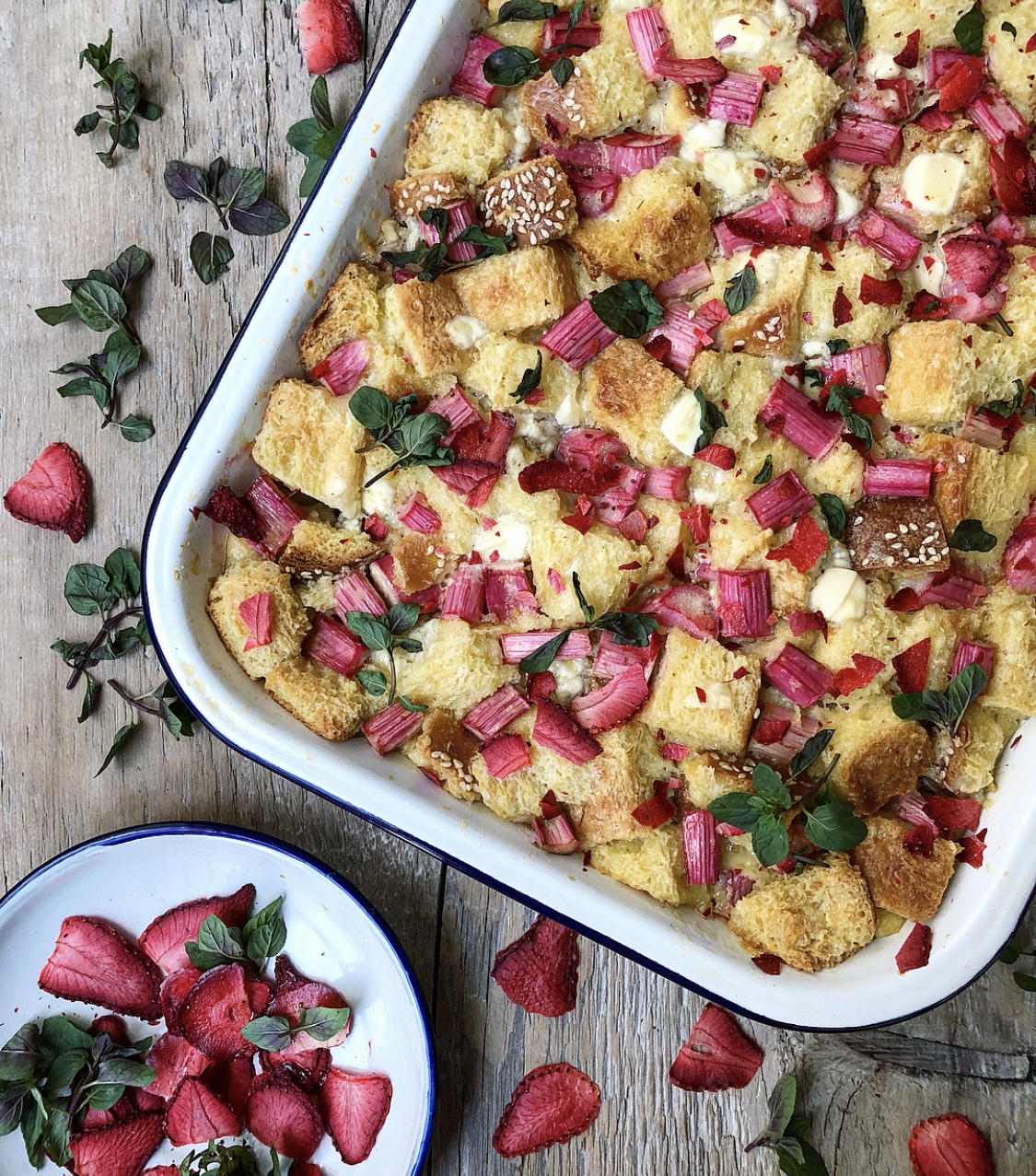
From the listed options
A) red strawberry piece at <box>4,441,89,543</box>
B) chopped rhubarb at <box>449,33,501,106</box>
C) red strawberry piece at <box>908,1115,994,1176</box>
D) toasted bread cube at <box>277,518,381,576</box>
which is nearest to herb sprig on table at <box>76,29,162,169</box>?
red strawberry piece at <box>4,441,89,543</box>

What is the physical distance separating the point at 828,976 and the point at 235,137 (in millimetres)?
2035

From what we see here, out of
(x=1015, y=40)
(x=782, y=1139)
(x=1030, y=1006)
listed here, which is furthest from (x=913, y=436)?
(x=782, y=1139)

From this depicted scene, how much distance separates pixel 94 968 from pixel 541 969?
3.03 feet

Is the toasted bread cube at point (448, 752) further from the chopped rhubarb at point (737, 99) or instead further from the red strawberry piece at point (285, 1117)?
the chopped rhubarb at point (737, 99)

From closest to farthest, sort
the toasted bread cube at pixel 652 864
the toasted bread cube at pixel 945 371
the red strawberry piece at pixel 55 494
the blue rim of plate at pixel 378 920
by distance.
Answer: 1. the toasted bread cube at pixel 945 371
2. the toasted bread cube at pixel 652 864
3. the blue rim of plate at pixel 378 920
4. the red strawberry piece at pixel 55 494

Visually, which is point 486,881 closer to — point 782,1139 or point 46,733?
point 782,1139

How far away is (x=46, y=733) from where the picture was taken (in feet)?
7.11

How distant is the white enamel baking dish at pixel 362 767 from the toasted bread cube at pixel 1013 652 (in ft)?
0.36

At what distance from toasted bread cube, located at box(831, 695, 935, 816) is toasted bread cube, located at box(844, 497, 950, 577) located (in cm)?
25

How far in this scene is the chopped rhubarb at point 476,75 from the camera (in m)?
1.75

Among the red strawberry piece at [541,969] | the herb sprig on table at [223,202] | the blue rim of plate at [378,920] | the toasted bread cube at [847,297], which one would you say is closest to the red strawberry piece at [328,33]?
the herb sprig on table at [223,202]

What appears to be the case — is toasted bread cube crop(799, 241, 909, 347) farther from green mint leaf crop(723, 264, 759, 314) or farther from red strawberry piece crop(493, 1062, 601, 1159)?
red strawberry piece crop(493, 1062, 601, 1159)

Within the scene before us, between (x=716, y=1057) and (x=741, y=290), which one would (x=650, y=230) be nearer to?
(x=741, y=290)

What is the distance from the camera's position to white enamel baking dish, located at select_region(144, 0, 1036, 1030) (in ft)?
5.38
